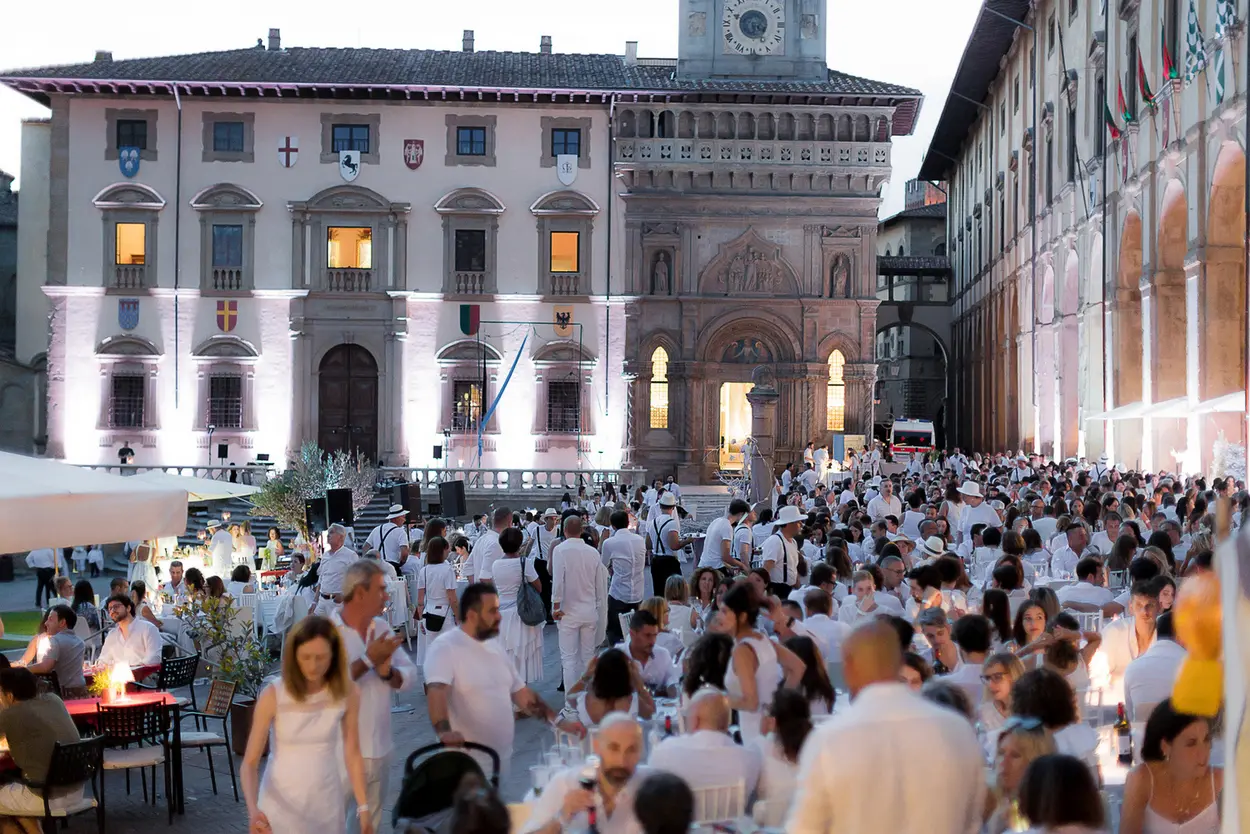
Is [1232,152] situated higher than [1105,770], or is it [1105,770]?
[1232,152]

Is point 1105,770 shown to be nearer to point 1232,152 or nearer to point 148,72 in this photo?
point 1232,152

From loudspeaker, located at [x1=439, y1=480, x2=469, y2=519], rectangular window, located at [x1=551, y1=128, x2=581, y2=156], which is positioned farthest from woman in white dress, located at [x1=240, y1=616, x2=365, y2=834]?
rectangular window, located at [x1=551, y1=128, x2=581, y2=156]

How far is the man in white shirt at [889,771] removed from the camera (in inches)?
197

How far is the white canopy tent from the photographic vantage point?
862 cm

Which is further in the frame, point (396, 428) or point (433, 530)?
point (396, 428)

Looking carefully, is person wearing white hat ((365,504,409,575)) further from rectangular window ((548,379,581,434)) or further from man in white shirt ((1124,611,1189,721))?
rectangular window ((548,379,581,434))

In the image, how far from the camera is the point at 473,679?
294 inches

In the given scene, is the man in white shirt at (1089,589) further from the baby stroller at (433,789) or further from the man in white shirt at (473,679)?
the baby stroller at (433,789)

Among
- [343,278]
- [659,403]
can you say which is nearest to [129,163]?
[343,278]

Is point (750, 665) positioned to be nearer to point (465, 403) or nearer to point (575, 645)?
point (575, 645)

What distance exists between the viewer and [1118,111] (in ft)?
102

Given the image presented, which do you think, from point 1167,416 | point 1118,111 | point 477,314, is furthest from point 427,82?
point 1167,416

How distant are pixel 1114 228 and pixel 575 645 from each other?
22.8 metres

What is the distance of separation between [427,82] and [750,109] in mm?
9621
